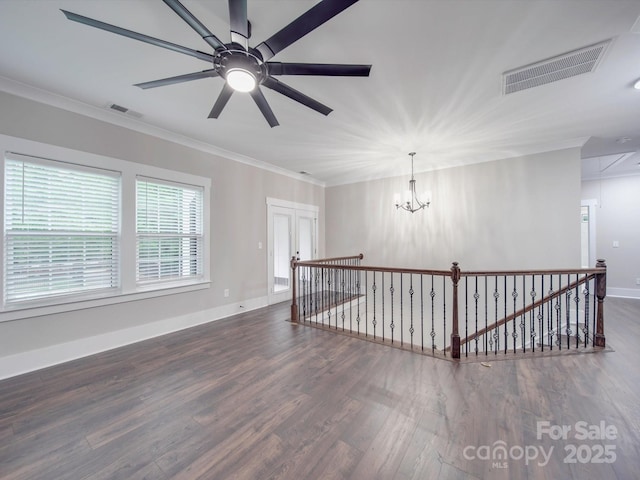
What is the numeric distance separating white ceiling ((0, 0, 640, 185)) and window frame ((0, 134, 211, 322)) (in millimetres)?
553

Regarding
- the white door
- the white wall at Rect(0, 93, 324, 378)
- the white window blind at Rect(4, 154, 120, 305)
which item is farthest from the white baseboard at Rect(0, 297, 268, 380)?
the white door

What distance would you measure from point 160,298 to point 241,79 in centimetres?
320

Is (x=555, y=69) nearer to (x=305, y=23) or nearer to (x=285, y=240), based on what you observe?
(x=305, y=23)

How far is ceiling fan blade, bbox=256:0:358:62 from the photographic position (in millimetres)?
1271

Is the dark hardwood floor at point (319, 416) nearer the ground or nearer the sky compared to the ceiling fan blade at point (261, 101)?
A: nearer the ground

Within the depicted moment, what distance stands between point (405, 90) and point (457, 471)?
10.3 feet

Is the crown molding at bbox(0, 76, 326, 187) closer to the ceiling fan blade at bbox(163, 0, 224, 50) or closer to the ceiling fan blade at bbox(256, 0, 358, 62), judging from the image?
the ceiling fan blade at bbox(163, 0, 224, 50)

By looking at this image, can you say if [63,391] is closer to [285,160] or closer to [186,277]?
[186,277]

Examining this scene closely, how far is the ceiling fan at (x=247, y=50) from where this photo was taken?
4.43ft

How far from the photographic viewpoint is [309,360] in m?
2.85

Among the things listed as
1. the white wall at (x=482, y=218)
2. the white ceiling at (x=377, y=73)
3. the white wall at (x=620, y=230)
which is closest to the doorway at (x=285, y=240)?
the white wall at (x=482, y=218)

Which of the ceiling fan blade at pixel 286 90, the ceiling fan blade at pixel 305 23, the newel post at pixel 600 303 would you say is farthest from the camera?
the newel post at pixel 600 303

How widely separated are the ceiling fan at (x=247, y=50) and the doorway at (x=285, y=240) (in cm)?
349

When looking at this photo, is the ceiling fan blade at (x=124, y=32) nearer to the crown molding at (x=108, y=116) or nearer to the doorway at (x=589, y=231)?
the crown molding at (x=108, y=116)
